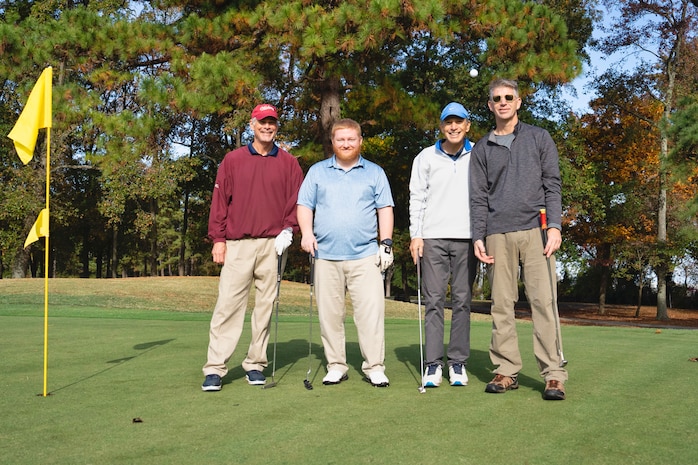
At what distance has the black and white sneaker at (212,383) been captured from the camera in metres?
4.29

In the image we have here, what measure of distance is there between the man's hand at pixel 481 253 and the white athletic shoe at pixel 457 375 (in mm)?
740

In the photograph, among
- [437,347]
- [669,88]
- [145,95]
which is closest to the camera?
[437,347]

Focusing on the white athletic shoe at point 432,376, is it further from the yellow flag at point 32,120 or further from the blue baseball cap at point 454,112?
the yellow flag at point 32,120

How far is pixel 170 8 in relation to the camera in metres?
16.6

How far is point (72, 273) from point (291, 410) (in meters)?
58.9

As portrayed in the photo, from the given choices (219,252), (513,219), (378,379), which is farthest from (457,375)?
(219,252)

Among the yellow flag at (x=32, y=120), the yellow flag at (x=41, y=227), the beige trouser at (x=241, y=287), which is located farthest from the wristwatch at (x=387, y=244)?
the yellow flag at (x=32, y=120)

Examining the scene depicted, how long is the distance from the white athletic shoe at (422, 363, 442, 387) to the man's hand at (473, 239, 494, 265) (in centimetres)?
79

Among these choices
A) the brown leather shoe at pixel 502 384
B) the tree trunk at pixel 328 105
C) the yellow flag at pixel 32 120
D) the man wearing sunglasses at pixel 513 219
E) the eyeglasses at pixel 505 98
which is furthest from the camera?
the tree trunk at pixel 328 105

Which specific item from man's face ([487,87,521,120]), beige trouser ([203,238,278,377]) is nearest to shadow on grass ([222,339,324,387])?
beige trouser ([203,238,278,377])

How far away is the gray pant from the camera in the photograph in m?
4.82

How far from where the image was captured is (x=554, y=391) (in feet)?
13.1

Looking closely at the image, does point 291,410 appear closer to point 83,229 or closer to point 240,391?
point 240,391

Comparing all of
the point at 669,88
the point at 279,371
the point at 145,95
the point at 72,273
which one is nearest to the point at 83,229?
the point at 72,273
